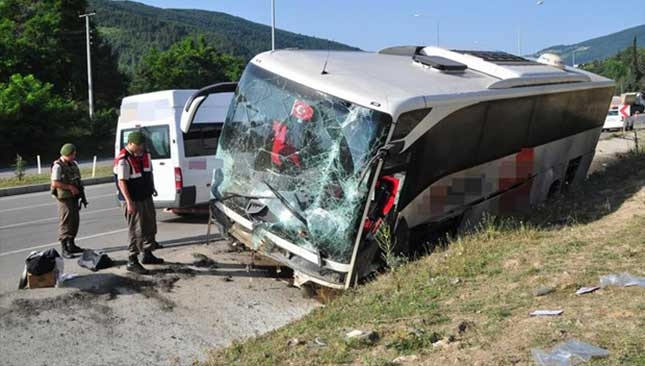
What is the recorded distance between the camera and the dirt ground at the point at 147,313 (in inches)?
205

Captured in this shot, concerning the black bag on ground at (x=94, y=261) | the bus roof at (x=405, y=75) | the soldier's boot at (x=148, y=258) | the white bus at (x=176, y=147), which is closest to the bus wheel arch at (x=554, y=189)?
the bus roof at (x=405, y=75)

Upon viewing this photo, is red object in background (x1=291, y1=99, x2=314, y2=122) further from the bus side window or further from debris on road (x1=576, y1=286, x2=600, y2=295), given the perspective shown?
debris on road (x1=576, y1=286, x2=600, y2=295)

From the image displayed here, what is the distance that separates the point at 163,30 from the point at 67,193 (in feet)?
442

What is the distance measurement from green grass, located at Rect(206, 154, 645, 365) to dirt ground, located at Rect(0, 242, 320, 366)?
0.72 meters

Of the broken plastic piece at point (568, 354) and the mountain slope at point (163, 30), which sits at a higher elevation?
the mountain slope at point (163, 30)

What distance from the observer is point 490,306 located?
4.94 metres

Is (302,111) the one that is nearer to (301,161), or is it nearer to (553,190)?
(301,161)

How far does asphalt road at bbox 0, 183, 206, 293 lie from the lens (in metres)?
8.98

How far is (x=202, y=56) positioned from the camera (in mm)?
62812

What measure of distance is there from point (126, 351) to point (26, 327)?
3.72 ft

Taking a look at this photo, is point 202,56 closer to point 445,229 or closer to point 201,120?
point 201,120

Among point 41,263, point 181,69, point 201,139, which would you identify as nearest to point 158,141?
point 201,139

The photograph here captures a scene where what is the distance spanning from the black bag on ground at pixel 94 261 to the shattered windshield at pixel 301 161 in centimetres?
186

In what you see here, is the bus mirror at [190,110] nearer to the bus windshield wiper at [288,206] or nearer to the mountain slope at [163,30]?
the bus windshield wiper at [288,206]
